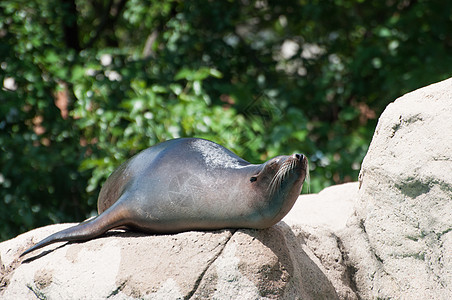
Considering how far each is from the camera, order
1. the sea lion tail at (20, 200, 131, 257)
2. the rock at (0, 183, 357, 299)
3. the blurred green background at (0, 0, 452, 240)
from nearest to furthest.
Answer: the rock at (0, 183, 357, 299) < the sea lion tail at (20, 200, 131, 257) < the blurred green background at (0, 0, 452, 240)

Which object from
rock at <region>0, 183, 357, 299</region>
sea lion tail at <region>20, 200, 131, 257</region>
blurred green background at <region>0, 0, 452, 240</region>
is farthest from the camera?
blurred green background at <region>0, 0, 452, 240</region>

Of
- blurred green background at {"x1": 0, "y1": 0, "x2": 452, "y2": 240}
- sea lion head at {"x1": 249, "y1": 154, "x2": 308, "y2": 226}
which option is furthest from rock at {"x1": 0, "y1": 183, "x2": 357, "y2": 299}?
blurred green background at {"x1": 0, "y1": 0, "x2": 452, "y2": 240}

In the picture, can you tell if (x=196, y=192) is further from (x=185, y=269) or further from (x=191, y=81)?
(x=191, y=81)

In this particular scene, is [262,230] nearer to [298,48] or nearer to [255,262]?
[255,262]

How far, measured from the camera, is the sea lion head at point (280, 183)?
248 centimetres

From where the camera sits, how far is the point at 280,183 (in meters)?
2.52

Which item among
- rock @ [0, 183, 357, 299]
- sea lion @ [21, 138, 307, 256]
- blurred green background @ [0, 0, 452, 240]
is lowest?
blurred green background @ [0, 0, 452, 240]

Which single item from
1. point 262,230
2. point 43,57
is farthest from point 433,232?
point 43,57

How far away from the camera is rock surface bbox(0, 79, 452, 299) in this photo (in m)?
2.50

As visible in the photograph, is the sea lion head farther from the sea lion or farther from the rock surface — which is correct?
the rock surface

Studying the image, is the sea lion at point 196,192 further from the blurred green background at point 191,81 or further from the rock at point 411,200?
the blurred green background at point 191,81

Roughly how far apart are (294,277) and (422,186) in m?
0.64

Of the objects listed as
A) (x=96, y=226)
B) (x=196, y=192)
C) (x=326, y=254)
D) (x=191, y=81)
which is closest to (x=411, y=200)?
(x=326, y=254)

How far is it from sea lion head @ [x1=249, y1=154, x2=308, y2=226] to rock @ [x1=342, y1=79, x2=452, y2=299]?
451 millimetres
